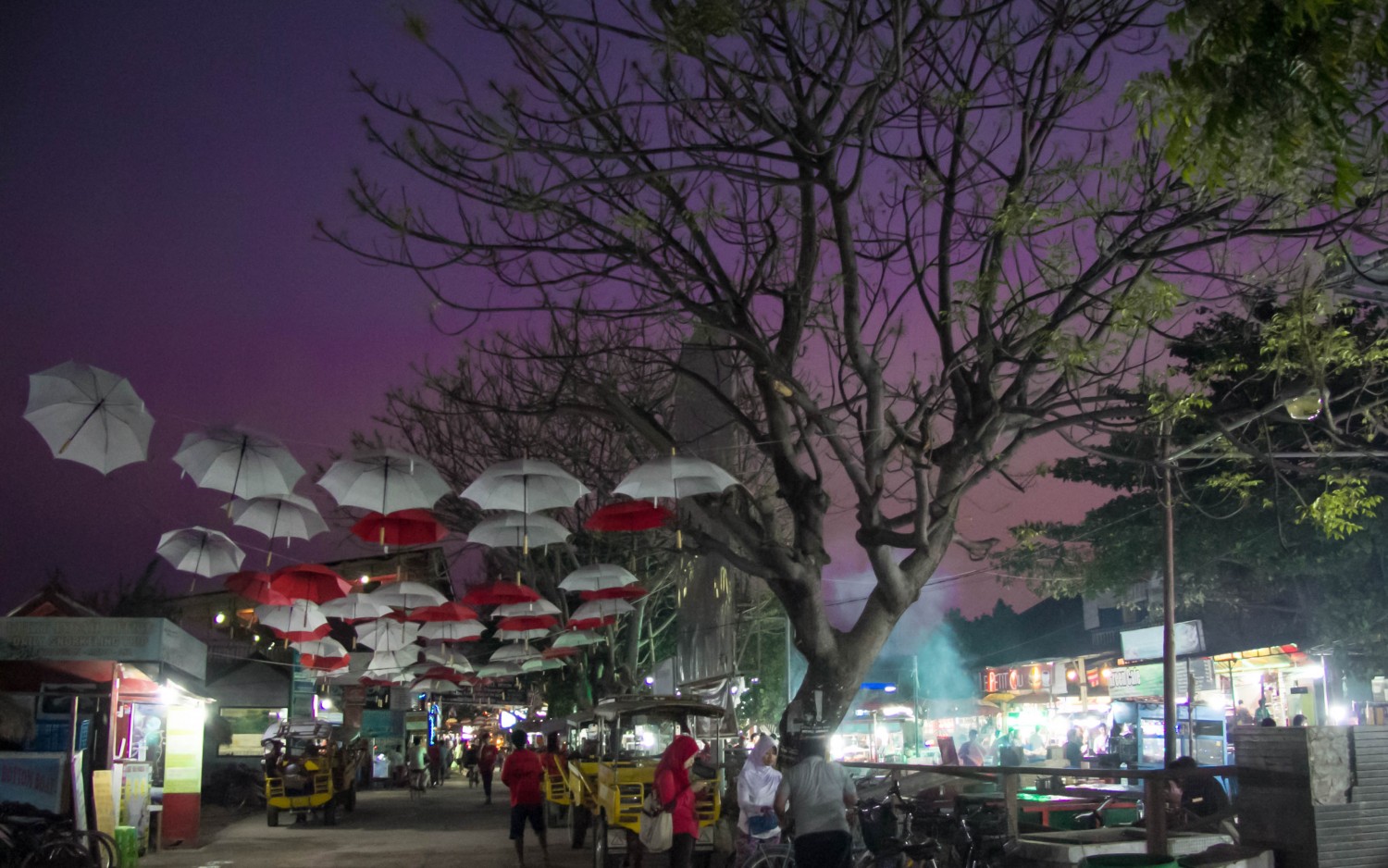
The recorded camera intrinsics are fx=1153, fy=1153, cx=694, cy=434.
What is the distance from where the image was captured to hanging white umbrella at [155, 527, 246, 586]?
65.9 feet

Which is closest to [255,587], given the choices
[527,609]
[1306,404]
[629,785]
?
[527,609]

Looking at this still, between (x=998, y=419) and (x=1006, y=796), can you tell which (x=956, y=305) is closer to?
(x=998, y=419)

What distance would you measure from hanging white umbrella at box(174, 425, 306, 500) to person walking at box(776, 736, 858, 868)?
906 cm

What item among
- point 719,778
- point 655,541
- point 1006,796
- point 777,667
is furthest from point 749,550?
point 777,667

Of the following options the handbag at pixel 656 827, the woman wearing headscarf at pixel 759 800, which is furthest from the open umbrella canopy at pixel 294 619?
the woman wearing headscarf at pixel 759 800

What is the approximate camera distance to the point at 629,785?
13594 millimetres

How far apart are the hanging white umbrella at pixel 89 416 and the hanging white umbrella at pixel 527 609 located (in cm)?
1046

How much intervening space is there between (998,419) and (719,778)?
287 inches

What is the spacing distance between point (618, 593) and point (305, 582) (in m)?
6.42

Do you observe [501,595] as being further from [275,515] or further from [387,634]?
[387,634]

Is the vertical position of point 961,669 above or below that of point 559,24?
below

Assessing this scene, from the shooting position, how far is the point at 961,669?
221 ft

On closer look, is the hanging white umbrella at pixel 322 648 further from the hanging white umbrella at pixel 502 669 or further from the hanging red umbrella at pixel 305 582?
the hanging red umbrella at pixel 305 582

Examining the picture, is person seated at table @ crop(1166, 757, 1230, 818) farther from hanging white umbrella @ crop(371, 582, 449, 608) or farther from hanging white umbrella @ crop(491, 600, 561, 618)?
hanging white umbrella @ crop(371, 582, 449, 608)
